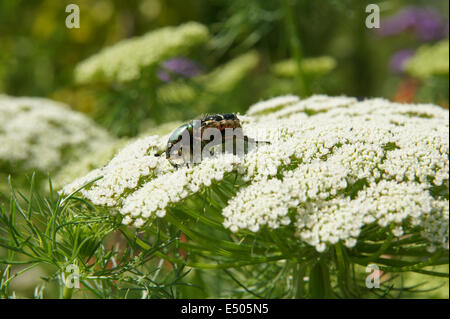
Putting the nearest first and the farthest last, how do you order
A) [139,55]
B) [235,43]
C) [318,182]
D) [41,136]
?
1. [318,182]
2. [139,55]
3. [41,136]
4. [235,43]

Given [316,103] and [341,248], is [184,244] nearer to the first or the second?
[341,248]

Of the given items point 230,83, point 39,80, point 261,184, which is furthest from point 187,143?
point 39,80

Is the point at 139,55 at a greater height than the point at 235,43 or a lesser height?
lesser

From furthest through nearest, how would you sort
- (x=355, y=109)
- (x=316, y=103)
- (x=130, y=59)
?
(x=130, y=59) < (x=316, y=103) < (x=355, y=109)

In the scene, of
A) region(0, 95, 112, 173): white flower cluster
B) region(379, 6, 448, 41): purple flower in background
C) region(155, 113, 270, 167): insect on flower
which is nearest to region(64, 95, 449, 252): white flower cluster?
region(155, 113, 270, 167): insect on flower

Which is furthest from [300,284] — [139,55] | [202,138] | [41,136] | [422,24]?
[422,24]

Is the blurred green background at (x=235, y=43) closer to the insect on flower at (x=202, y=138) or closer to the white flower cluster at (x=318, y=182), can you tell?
the insect on flower at (x=202, y=138)

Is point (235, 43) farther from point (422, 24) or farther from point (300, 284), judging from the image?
point (300, 284)
